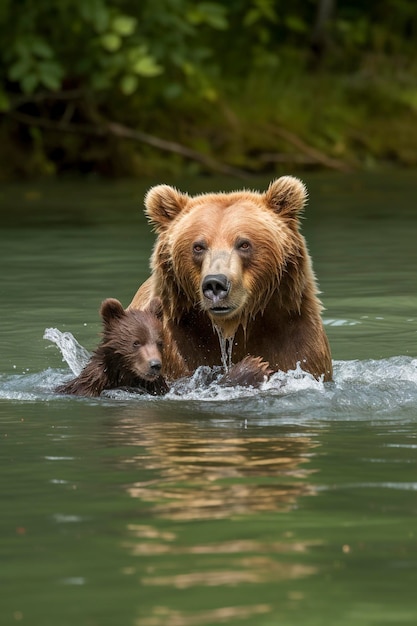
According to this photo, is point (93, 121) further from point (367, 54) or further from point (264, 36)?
point (367, 54)

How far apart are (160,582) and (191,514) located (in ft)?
2.44

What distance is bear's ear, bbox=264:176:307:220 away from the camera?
772 centimetres

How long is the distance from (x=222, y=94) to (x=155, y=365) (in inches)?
627

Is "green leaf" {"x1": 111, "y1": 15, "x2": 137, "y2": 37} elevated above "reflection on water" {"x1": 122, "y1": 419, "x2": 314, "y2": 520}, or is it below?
above

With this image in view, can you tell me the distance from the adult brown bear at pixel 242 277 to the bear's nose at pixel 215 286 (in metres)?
0.13

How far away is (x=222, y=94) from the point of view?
22.9 m

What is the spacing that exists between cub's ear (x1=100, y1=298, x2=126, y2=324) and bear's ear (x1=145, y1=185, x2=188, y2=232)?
1.51ft

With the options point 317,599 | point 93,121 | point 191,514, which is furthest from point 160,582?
point 93,121

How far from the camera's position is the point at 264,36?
2291 cm

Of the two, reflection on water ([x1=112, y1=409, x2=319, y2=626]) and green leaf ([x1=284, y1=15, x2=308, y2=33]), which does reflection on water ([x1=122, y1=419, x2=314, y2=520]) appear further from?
green leaf ([x1=284, y1=15, x2=308, y2=33])

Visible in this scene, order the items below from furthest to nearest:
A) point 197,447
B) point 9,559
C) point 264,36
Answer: point 264,36 < point 197,447 < point 9,559

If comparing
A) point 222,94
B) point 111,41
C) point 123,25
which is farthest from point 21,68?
point 222,94

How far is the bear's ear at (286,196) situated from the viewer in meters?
7.72

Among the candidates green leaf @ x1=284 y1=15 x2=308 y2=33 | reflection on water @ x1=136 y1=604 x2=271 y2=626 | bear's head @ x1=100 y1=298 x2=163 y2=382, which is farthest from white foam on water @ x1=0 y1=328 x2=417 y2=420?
green leaf @ x1=284 y1=15 x2=308 y2=33
